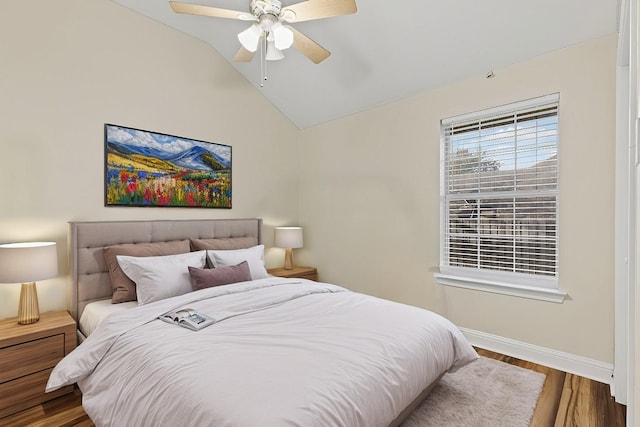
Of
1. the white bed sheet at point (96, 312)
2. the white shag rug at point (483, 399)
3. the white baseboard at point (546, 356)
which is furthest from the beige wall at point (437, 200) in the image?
the white bed sheet at point (96, 312)

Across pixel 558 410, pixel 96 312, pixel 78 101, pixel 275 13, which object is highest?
pixel 275 13

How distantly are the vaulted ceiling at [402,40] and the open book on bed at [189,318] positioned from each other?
8.56 feet

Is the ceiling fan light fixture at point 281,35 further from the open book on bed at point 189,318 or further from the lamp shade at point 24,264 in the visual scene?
the lamp shade at point 24,264

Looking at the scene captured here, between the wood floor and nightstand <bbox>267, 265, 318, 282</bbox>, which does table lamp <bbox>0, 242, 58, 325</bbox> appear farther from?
nightstand <bbox>267, 265, 318, 282</bbox>

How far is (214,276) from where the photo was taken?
103 inches

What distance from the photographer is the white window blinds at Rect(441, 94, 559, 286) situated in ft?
8.79

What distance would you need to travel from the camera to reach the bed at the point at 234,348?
1.26 m

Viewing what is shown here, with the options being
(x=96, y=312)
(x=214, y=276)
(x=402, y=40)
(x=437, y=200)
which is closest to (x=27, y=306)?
(x=96, y=312)

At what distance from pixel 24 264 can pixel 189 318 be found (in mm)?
1241

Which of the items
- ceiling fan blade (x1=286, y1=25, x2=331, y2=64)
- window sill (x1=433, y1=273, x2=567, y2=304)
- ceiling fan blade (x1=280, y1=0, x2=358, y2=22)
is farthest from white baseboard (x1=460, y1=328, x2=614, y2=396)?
ceiling fan blade (x1=280, y1=0, x2=358, y2=22)

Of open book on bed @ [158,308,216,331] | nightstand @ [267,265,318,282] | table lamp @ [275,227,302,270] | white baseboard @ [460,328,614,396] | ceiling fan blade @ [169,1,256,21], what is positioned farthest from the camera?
table lamp @ [275,227,302,270]

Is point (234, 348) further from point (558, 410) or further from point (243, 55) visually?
point (243, 55)

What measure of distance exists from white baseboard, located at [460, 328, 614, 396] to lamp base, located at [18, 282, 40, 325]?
3.48 meters

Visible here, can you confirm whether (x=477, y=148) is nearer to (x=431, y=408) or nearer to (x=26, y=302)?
(x=431, y=408)
